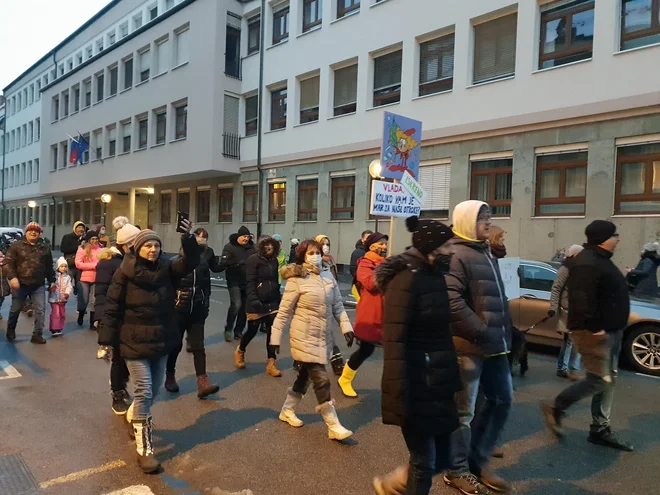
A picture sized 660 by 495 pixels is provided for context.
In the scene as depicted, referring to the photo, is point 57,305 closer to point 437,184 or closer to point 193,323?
point 193,323

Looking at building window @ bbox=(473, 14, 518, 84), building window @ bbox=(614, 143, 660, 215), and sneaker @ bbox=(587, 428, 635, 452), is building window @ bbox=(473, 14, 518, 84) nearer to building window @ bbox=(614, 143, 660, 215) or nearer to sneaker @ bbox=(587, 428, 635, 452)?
building window @ bbox=(614, 143, 660, 215)

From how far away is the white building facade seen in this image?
520 inches

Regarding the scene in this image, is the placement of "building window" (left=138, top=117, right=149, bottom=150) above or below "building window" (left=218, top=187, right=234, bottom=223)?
above

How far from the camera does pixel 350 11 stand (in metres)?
19.9

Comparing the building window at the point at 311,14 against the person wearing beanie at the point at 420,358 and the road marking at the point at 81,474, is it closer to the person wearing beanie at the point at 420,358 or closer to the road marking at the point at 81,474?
the road marking at the point at 81,474

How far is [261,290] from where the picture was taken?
6934 millimetres

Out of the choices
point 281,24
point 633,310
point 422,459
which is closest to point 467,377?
point 422,459

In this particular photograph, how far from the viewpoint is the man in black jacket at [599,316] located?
4.41m

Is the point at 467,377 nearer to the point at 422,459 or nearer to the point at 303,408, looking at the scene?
the point at 422,459

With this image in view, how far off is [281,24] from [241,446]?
71.1 feet

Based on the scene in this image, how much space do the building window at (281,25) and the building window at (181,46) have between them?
4.53 metres

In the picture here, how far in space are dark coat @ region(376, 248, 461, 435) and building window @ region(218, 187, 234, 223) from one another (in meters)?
22.9

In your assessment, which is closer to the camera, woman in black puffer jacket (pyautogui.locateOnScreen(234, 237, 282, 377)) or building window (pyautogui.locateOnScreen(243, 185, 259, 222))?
woman in black puffer jacket (pyautogui.locateOnScreen(234, 237, 282, 377))

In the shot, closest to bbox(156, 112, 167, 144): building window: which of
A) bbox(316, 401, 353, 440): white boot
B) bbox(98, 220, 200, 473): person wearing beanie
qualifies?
bbox(98, 220, 200, 473): person wearing beanie
